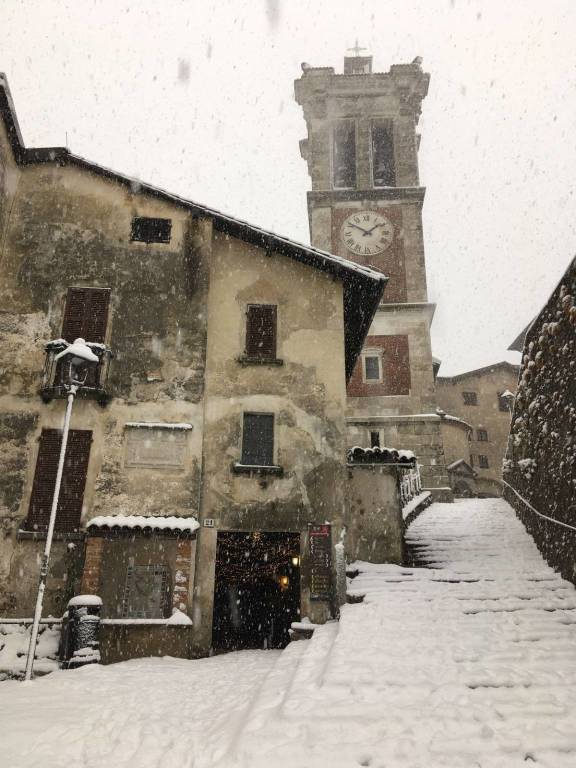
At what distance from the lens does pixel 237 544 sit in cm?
1387

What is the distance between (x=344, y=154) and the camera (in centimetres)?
3006

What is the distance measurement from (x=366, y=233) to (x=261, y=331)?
639 inches

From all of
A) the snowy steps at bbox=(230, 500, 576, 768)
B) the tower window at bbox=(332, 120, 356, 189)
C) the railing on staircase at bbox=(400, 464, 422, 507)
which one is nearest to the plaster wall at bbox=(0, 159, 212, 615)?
the snowy steps at bbox=(230, 500, 576, 768)

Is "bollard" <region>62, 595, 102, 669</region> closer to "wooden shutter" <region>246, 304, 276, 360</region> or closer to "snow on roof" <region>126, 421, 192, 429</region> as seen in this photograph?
"snow on roof" <region>126, 421, 192, 429</region>

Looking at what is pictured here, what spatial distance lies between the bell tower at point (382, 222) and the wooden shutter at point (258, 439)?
11.9 m

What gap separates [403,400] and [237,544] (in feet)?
39.7

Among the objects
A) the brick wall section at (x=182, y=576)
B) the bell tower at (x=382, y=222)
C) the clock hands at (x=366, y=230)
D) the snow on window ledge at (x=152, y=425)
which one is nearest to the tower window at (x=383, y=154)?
the bell tower at (x=382, y=222)

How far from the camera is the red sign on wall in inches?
419

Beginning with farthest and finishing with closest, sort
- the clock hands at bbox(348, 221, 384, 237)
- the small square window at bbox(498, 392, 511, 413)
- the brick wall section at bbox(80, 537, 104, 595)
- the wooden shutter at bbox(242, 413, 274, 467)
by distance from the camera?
1. the small square window at bbox(498, 392, 511, 413)
2. the clock hands at bbox(348, 221, 384, 237)
3. the wooden shutter at bbox(242, 413, 274, 467)
4. the brick wall section at bbox(80, 537, 104, 595)

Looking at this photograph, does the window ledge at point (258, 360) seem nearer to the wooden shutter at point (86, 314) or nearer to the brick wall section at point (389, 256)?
the wooden shutter at point (86, 314)

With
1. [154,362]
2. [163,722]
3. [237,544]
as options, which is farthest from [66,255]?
[163,722]

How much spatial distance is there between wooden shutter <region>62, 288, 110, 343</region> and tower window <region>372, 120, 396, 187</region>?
66.9 ft

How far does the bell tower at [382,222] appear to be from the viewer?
23.5m

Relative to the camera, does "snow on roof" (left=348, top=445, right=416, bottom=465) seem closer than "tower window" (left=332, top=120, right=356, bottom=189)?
Yes
